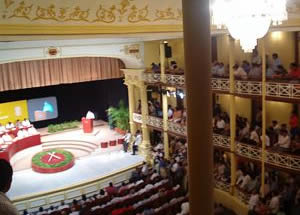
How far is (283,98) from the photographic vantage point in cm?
1165

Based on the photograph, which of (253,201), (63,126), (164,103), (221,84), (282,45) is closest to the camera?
(253,201)

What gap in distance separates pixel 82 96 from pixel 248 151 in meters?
14.2

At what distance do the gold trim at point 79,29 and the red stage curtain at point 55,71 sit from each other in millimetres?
9079

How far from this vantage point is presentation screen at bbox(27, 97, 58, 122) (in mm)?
22344

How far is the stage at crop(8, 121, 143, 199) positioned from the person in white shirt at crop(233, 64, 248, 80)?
644 cm

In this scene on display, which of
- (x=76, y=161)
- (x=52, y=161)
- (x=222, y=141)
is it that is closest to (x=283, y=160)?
(x=222, y=141)

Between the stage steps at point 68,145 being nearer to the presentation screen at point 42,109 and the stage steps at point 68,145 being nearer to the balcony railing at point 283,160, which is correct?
the presentation screen at point 42,109

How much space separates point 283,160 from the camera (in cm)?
1170

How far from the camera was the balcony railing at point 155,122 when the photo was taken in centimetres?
1719

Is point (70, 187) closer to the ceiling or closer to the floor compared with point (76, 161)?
closer to the floor

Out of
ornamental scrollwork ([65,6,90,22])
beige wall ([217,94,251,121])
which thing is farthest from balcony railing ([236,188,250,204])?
ornamental scrollwork ([65,6,90,22])

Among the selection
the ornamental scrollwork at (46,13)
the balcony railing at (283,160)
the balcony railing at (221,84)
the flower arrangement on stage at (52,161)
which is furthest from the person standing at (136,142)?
the ornamental scrollwork at (46,13)

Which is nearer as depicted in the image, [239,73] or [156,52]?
[239,73]

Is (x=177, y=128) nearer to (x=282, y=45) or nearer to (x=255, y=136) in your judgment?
(x=255, y=136)
